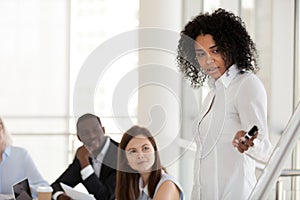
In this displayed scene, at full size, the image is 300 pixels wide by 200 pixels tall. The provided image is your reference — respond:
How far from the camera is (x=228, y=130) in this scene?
6.48 ft

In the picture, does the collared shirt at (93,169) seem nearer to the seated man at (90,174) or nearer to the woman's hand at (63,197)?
the seated man at (90,174)

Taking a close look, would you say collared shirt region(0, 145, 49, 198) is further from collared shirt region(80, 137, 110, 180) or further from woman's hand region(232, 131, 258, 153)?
woman's hand region(232, 131, 258, 153)

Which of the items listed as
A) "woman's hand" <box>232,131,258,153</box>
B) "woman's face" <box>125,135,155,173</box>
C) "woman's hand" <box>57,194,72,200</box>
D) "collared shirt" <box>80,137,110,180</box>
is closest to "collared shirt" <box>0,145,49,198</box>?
"collared shirt" <box>80,137,110,180</box>

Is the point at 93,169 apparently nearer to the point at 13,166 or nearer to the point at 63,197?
the point at 63,197

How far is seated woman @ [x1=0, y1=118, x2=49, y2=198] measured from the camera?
3.20 m

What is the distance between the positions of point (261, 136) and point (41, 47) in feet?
11.7

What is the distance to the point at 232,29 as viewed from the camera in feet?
6.63

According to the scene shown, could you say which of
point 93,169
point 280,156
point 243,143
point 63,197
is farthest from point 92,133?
point 280,156

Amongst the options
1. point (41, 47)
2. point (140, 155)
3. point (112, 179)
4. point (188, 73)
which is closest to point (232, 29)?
point (188, 73)

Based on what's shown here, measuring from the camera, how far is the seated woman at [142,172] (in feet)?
6.57

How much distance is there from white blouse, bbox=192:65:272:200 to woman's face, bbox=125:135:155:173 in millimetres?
157

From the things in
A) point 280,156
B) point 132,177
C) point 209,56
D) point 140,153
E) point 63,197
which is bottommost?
point 63,197

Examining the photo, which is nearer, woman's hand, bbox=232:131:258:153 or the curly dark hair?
woman's hand, bbox=232:131:258:153

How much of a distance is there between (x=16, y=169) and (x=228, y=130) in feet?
5.26
